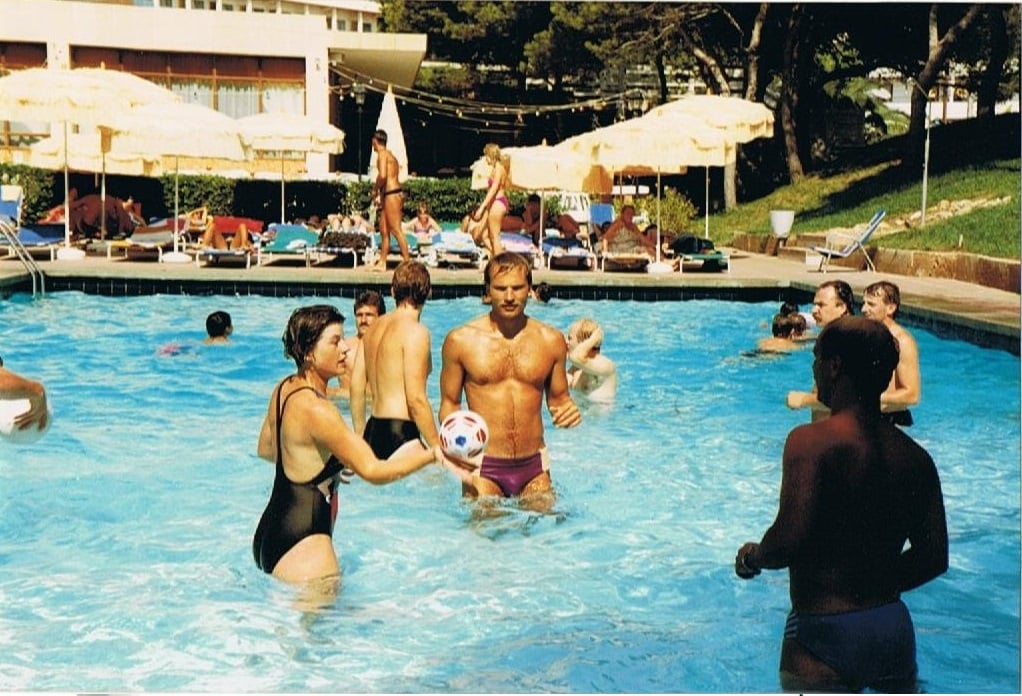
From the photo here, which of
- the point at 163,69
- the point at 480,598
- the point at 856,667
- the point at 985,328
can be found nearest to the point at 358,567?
the point at 480,598

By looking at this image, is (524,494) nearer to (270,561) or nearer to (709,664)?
(709,664)

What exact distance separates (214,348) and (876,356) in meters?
10.6

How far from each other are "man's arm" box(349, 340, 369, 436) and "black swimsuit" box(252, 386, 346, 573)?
1.98m

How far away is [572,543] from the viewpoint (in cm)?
671

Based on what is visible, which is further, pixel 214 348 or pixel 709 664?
pixel 214 348

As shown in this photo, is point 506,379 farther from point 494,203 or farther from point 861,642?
point 494,203

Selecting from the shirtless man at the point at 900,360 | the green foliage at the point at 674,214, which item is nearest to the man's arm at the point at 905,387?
the shirtless man at the point at 900,360

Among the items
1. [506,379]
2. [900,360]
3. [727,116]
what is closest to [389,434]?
[506,379]

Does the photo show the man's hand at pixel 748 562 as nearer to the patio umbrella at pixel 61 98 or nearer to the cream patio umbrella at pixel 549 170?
the patio umbrella at pixel 61 98

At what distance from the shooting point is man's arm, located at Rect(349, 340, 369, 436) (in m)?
6.69

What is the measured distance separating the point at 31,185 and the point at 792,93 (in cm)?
1852

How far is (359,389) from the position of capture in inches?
267

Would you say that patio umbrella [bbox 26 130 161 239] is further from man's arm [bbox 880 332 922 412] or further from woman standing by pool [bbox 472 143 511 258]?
man's arm [bbox 880 332 922 412]

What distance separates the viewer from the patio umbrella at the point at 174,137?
19047 mm
